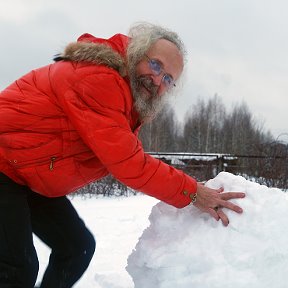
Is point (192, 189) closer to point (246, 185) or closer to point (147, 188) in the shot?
point (147, 188)

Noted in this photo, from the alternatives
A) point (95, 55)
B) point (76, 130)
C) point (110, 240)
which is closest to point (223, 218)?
point (76, 130)

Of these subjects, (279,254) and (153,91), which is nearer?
(279,254)

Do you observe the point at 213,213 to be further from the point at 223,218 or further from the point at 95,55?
the point at 95,55

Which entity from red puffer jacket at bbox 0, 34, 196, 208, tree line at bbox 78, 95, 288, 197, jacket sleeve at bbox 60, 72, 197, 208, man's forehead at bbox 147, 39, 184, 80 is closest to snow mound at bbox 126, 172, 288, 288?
red puffer jacket at bbox 0, 34, 196, 208

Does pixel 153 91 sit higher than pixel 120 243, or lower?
higher

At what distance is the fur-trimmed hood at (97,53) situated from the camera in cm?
176

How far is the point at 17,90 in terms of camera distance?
1821 mm

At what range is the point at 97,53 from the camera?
1.76 metres

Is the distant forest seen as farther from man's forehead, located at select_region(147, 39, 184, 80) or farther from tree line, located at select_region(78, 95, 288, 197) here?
man's forehead, located at select_region(147, 39, 184, 80)

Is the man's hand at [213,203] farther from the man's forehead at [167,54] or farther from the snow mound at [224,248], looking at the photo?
the man's forehead at [167,54]

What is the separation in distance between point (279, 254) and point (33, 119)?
1220 mm

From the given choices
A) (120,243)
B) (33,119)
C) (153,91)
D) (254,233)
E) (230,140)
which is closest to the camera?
(33,119)

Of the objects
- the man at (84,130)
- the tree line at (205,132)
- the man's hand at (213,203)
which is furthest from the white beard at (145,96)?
the tree line at (205,132)

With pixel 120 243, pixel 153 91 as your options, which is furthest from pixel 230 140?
pixel 153 91
